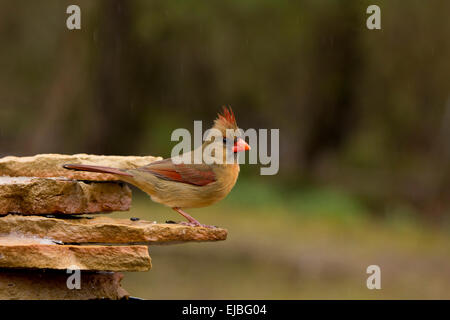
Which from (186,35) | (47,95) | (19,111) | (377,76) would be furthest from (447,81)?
(19,111)

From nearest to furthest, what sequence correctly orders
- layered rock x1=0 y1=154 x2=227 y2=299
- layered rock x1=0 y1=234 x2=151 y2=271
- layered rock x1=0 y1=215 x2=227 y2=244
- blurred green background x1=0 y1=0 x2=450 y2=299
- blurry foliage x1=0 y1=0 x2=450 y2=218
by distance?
layered rock x1=0 y1=234 x2=151 y2=271
layered rock x1=0 y1=154 x2=227 y2=299
layered rock x1=0 y1=215 x2=227 y2=244
blurred green background x1=0 y1=0 x2=450 y2=299
blurry foliage x1=0 y1=0 x2=450 y2=218

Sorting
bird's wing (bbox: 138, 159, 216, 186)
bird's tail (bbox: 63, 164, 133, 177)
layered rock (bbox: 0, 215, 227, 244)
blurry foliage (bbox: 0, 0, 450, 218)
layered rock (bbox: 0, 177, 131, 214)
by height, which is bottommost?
layered rock (bbox: 0, 215, 227, 244)

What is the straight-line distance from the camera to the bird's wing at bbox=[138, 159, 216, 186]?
4.41 metres

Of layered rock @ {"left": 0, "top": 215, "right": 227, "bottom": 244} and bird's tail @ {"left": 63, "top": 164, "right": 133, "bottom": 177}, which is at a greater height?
bird's tail @ {"left": 63, "top": 164, "right": 133, "bottom": 177}

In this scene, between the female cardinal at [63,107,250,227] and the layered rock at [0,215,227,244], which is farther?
the female cardinal at [63,107,250,227]

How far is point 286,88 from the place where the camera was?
45.8ft

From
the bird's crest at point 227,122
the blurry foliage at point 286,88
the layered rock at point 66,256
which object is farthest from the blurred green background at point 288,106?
the layered rock at point 66,256

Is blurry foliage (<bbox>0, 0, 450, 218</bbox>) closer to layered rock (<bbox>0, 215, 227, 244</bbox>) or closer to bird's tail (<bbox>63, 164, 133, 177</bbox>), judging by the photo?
bird's tail (<bbox>63, 164, 133, 177</bbox>)

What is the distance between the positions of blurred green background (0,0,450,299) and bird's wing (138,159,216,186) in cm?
606

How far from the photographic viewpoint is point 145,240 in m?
3.79

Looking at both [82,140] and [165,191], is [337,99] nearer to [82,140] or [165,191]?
[82,140]

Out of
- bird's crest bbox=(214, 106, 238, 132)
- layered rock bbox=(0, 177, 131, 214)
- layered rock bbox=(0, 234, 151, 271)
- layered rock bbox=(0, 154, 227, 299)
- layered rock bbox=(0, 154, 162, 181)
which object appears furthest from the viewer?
bird's crest bbox=(214, 106, 238, 132)

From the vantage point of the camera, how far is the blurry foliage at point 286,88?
1252cm

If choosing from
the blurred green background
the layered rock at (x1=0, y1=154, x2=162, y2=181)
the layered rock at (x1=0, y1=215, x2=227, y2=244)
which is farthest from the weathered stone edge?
the blurred green background
